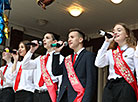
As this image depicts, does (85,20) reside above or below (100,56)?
above

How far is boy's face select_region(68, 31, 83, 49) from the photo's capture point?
115 inches

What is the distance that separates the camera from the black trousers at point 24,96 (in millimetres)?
3312

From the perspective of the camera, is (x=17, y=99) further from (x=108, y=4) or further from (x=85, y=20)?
(x=85, y=20)

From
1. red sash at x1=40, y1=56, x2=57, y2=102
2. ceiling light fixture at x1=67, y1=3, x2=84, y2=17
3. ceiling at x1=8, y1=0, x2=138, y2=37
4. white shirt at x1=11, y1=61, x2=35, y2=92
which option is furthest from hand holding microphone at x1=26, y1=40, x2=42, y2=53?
ceiling light fixture at x1=67, y1=3, x2=84, y2=17

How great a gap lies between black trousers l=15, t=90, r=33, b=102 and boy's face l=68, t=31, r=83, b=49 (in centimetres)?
90

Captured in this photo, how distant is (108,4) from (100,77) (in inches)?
89.7

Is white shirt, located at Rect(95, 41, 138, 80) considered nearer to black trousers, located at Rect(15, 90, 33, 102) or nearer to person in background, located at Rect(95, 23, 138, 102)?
person in background, located at Rect(95, 23, 138, 102)

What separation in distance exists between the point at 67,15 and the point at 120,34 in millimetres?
3414

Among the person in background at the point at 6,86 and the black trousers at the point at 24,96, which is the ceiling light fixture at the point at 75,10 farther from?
the black trousers at the point at 24,96

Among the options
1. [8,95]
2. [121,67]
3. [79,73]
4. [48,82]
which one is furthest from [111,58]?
[8,95]

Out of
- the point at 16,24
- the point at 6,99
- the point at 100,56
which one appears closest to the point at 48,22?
the point at 16,24

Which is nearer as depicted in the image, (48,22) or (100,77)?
(48,22)

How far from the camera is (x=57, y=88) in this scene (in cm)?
302

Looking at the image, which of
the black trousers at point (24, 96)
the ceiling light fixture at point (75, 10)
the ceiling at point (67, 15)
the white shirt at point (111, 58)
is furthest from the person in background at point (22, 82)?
the ceiling light fixture at point (75, 10)
